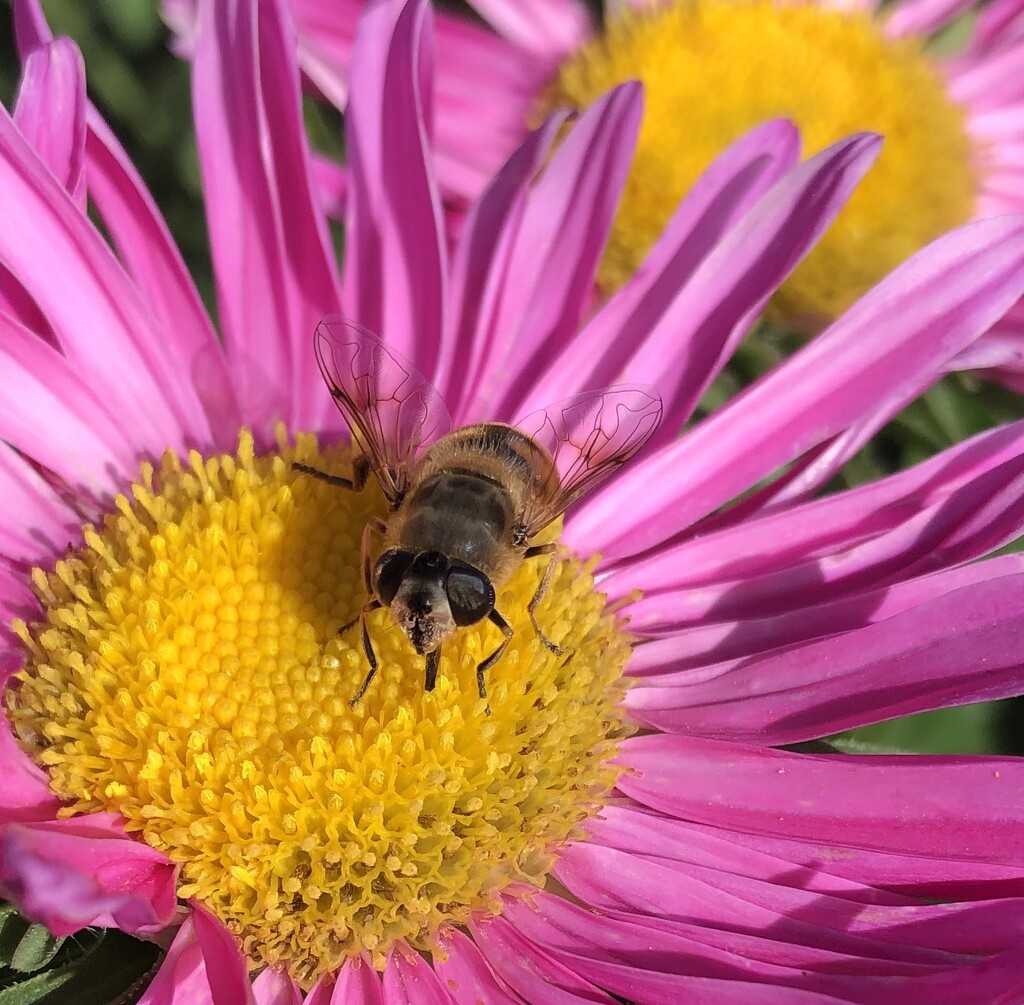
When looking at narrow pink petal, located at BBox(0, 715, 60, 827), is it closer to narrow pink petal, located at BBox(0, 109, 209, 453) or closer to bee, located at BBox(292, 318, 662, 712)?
bee, located at BBox(292, 318, 662, 712)

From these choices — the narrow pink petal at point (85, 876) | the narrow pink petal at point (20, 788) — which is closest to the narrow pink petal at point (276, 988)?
the narrow pink petal at point (85, 876)

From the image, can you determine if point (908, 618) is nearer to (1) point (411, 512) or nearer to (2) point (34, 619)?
(1) point (411, 512)

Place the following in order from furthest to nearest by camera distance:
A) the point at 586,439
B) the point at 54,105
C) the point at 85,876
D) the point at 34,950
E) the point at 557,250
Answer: the point at 557,250
the point at 586,439
the point at 54,105
the point at 34,950
the point at 85,876

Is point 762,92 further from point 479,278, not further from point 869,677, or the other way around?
point 869,677

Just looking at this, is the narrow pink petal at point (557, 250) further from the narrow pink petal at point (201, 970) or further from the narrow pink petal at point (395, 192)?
the narrow pink petal at point (201, 970)

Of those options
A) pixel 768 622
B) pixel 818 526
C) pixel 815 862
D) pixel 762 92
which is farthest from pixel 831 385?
pixel 762 92
